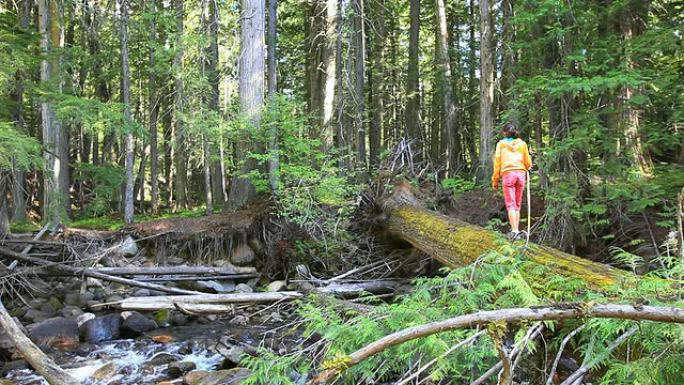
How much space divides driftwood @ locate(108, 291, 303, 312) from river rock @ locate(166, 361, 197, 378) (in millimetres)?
1716

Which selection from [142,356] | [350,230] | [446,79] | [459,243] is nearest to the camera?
[459,243]

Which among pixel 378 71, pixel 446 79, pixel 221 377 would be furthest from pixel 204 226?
pixel 378 71

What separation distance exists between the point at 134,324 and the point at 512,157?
7.95 metres

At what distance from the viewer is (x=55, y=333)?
8.98 m

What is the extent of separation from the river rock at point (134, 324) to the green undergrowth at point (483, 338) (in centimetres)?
664

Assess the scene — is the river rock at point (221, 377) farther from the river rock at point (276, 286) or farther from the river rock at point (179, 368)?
the river rock at point (276, 286)

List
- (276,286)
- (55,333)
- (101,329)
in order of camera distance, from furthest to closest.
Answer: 1. (276,286)
2. (101,329)
3. (55,333)

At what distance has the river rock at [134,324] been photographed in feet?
31.9

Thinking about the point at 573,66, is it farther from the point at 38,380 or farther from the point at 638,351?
the point at 38,380

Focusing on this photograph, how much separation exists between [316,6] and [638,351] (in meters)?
15.1

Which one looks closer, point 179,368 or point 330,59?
point 179,368

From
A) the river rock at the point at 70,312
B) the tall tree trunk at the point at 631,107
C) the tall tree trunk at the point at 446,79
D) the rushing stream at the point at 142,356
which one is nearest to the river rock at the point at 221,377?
the rushing stream at the point at 142,356

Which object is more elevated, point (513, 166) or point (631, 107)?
point (631, 107)

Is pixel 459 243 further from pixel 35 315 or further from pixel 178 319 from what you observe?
pixel 35 315
